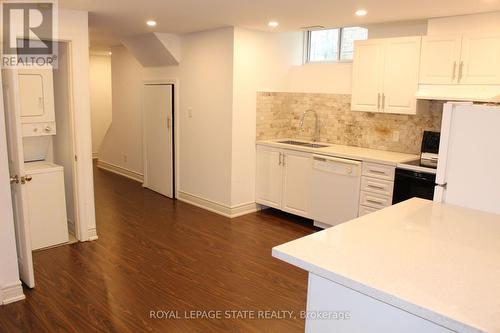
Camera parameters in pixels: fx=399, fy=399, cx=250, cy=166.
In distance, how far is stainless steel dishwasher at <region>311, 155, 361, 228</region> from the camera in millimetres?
4305

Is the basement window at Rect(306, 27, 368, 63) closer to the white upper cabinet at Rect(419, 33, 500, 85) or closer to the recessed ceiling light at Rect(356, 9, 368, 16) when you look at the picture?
the recessed ceiling light at Rect(356, 9, 368, 16)

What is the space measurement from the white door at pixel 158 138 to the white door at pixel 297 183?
1.90 meters

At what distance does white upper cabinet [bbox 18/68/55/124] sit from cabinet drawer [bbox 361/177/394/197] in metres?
3.28

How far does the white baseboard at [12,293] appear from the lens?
9.55ft

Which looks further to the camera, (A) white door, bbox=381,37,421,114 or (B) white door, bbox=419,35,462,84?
(A) white door, bbox=381,37,421,114

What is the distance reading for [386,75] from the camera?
4266mm

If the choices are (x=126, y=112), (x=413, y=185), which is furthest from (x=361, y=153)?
(x=126, y=112)

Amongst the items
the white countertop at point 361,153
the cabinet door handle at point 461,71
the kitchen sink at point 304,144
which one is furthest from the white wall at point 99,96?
the cabinet door handle at point 461,71

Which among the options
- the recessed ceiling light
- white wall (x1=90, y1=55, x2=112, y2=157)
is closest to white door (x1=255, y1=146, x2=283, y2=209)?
the recessed ceiling light

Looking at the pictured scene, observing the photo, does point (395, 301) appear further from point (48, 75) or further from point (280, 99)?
point (280, 99)

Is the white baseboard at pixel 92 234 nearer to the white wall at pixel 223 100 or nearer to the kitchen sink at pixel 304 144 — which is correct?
the white wall at pixel 223 100

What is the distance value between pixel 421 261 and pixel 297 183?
3406 millimetres

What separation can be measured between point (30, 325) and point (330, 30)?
4.62m

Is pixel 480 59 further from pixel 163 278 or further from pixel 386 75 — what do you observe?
pixel 163 278
